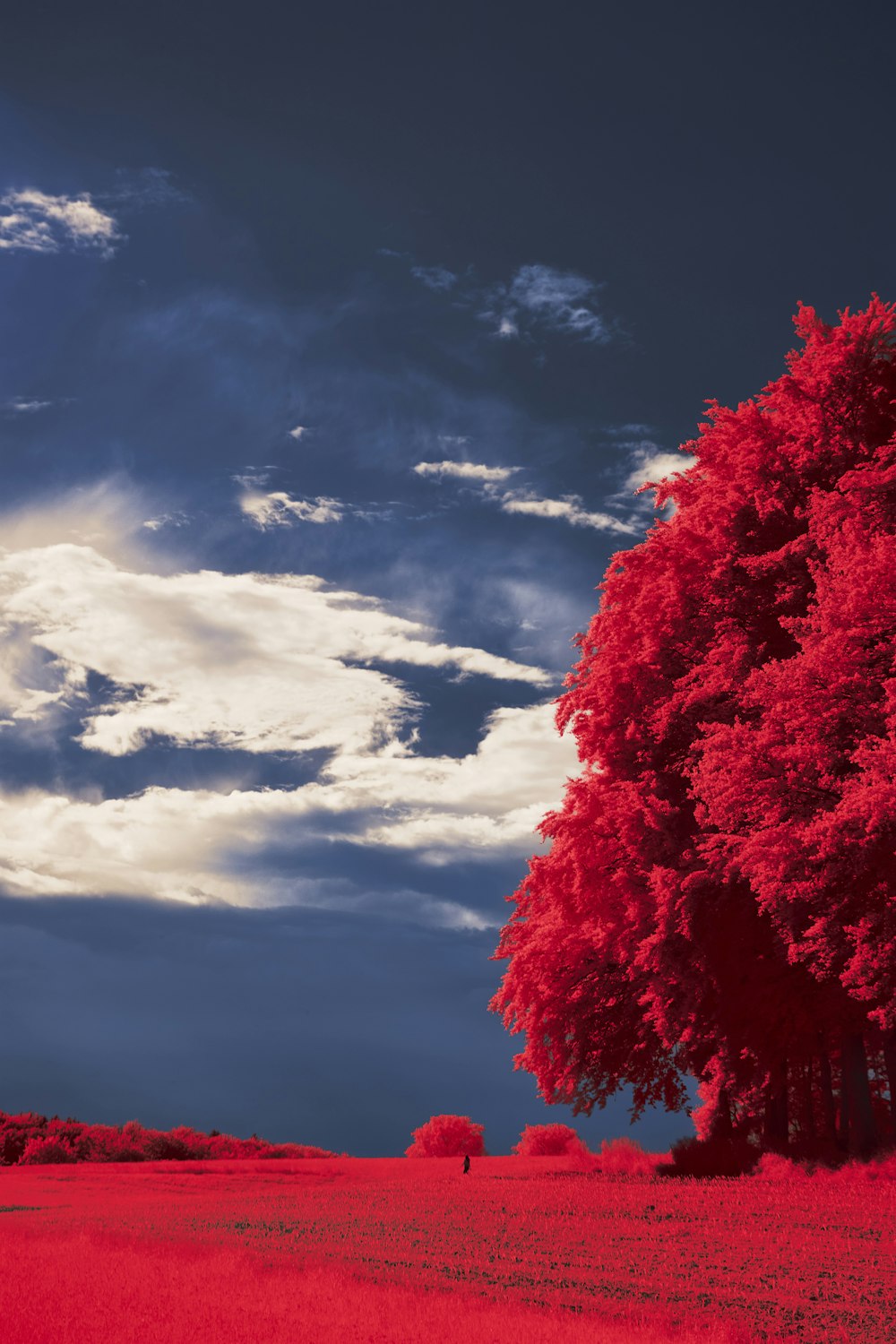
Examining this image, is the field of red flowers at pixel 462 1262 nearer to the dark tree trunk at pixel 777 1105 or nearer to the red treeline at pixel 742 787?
the red treeline at pixel 742 787

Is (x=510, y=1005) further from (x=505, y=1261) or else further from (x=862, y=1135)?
(x=505, y=1261)

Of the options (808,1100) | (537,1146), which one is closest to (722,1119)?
(808,1100)

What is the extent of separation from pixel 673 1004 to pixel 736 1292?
11.6 metres

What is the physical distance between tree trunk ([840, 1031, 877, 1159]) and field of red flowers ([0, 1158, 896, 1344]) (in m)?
2.13

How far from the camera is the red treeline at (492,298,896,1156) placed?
62.3 feet

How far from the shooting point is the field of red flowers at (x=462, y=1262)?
8.50 metres

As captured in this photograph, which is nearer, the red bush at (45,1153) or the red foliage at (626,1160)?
the red foliage at (626,1160)

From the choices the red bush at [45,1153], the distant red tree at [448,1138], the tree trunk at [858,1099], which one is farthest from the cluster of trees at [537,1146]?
the red bush at [45,1153]

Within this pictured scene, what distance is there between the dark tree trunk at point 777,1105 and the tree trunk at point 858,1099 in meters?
1.88

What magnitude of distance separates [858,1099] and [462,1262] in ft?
43.0

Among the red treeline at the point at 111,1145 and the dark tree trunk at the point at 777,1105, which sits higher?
the dark tree trunk at the point at 777,1105

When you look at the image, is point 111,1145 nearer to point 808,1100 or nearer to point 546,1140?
point 546,1140

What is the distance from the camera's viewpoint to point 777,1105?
25625 mm

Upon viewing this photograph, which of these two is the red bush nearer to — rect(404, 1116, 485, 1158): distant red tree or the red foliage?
rect(404, 1116, 485, 1158): distant red tree
